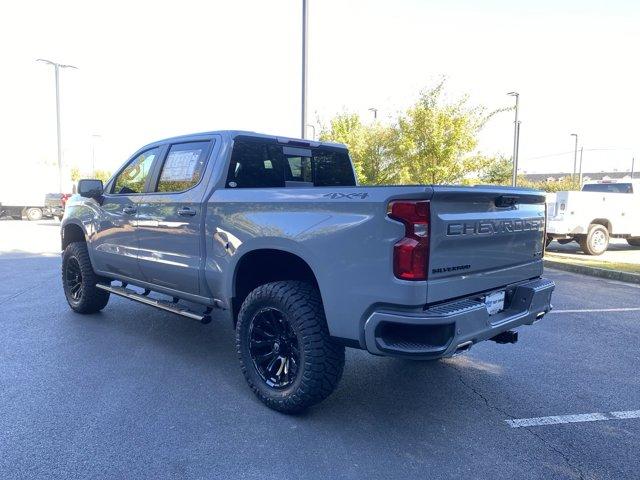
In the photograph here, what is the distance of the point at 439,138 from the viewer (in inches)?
547

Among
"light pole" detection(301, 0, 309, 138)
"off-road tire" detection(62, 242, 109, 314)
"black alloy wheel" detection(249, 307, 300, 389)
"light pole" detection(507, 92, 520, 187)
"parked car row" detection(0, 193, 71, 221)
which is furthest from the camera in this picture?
"parked car row" detection(0, 193, 71, 221)

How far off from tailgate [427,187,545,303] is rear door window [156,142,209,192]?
7.44ft

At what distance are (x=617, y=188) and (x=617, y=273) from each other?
5.35m

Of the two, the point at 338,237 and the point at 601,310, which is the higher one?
the point at 338,237

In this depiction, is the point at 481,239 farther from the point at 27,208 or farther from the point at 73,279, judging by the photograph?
the point at 27,208

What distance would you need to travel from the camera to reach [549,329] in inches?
226

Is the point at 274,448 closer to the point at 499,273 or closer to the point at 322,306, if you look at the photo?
the point at 322,306

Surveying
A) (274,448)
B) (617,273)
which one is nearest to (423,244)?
(274,448)

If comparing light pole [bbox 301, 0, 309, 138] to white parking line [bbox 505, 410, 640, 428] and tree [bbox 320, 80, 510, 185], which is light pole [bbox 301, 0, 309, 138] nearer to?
tree [bbox 320, 80, 510, 185]

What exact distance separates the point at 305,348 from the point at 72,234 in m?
4.44

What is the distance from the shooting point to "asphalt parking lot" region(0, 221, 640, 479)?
284 cm

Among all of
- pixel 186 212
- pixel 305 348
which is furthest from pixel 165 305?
pixel 305 348

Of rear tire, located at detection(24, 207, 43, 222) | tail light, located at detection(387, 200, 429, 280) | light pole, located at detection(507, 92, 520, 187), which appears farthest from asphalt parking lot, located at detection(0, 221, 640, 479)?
rear tire, located at detection(24, 207, 43, 222)

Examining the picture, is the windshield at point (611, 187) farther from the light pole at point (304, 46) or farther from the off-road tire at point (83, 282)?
the off-road tire at point (83, 282)
